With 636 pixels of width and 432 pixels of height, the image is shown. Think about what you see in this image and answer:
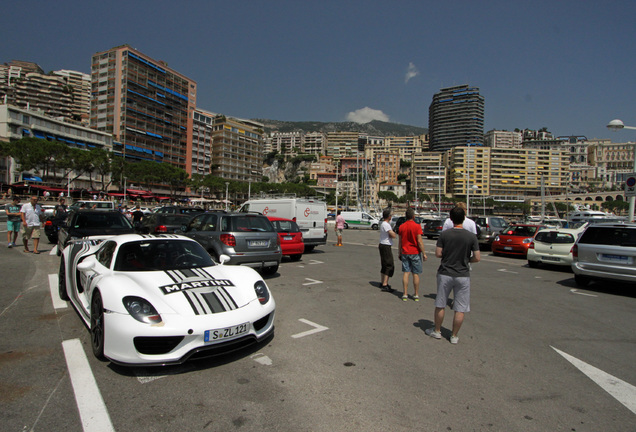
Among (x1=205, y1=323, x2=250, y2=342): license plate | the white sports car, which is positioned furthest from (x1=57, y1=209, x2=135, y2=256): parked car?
(x1=205, y1=323, x2=250, y2=342): license plate

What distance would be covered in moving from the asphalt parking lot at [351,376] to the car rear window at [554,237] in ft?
20.7

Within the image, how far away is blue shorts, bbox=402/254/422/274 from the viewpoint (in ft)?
23.4

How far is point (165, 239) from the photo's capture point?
210 inches

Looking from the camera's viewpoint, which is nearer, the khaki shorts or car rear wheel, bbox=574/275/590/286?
car rear wheel, bbox=574/275/590/286

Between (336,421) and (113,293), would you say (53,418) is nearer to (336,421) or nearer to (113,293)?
(113,293)

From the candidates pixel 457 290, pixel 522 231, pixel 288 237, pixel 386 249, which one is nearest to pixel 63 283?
pixel 386 249

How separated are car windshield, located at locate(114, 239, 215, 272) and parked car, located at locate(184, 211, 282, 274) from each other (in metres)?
3.22

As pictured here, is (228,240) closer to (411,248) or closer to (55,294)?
(55,294)

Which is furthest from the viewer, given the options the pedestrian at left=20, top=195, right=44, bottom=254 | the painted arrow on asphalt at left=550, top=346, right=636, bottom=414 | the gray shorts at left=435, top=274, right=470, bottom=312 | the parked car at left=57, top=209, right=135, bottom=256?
the pedestrian at left=20, top=195, right=44, bottom=254

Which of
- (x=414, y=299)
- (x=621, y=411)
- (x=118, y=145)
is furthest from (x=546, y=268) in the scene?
(x=118, y=145)

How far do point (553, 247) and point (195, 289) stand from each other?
12504mm

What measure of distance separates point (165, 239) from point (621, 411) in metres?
5.54

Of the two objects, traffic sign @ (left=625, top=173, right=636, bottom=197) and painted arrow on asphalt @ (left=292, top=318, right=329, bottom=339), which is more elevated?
traffic sign @ (left=625, top=173, right=636, bottom=197)

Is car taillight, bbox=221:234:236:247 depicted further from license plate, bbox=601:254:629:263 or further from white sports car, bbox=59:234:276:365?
license plate, bbox=601:254:629:263
